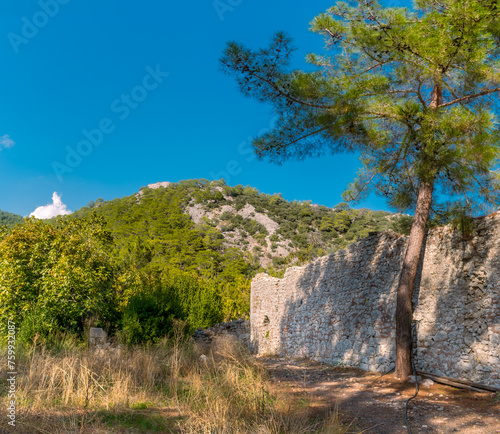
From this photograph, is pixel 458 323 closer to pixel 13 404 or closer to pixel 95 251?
pixel 13 404

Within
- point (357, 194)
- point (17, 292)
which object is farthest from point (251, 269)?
point (357, 194)

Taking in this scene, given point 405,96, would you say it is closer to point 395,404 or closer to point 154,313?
point 395,404

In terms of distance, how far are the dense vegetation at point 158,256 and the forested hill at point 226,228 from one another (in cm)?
11

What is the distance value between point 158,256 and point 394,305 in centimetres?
2085

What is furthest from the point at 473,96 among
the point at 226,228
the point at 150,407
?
the point at 226,228

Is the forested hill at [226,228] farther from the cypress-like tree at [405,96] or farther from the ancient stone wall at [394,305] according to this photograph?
the cypress-like tree at [405,96]

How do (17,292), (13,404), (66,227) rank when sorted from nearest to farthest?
(13,404) → (17,292) → (66,227)

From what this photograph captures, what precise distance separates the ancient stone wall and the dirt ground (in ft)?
1.75

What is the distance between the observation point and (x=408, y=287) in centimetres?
599

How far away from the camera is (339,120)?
20.5ft

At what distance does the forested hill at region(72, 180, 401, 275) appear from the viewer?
86.1 feet

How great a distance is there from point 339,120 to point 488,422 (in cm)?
476

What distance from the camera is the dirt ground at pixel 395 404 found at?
3.80m

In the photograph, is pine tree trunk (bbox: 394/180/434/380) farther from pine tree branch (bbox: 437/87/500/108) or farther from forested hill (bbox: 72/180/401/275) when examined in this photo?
forested hill (bbox: 72/180/401/275)
